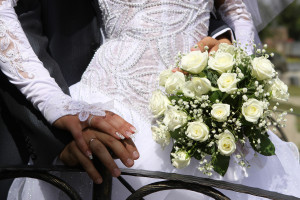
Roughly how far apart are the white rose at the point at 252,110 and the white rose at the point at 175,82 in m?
0.20

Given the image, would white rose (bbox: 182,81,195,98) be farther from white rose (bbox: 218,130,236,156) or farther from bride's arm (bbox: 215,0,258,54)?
bride's arm (bbox: 215,0,258,54)

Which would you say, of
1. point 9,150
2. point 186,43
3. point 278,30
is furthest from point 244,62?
point 278,30

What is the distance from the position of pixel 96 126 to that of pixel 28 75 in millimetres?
309

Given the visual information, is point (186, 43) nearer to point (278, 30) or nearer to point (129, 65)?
point (129, 65)

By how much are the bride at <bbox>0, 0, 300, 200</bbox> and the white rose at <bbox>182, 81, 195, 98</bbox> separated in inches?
9.9

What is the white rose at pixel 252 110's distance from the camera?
115cm

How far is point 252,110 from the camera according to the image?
1.17 m

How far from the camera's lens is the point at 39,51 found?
1.53 metres

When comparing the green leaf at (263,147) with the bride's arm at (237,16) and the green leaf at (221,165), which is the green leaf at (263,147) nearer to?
the green leaf at (221,165)

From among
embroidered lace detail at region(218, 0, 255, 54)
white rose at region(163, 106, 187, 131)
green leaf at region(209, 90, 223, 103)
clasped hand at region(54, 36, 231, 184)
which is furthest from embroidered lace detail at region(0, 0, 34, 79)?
embroidered lace detail at region(218, 0, 255, 54)

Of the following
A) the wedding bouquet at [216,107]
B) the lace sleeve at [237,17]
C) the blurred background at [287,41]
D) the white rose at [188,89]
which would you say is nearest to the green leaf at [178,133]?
the wedding bouquet at [216,107]

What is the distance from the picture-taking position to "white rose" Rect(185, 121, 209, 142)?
1.16 meters

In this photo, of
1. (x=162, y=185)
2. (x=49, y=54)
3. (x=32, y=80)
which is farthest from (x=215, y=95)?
(x=49, y=54)

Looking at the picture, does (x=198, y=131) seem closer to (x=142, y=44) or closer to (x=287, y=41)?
(x=142, y=44)
